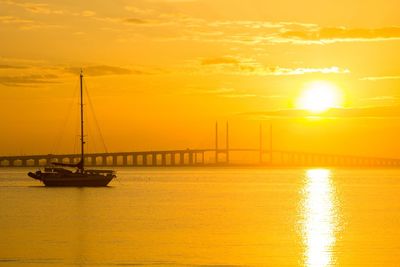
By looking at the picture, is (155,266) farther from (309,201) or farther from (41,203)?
(309,201)

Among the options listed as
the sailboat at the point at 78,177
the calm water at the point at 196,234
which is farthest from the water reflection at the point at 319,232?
the sailboat at the point at 78,177

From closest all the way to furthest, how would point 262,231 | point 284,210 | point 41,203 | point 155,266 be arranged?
point 155,266 → point 262,231 → point 284,210 → point 41,203

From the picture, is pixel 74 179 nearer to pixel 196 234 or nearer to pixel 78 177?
pixel 78 177

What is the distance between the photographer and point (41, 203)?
72750 millimetres

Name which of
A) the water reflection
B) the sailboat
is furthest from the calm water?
the sailboat

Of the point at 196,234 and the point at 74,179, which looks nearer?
the point at 196,234

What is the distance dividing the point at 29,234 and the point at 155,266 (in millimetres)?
13362

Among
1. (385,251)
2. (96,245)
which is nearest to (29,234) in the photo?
(96,245)

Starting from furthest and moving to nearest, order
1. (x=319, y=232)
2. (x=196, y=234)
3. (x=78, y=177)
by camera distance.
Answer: (x=78, y=177) → (x=319, y=232) → (x=196, y=234)

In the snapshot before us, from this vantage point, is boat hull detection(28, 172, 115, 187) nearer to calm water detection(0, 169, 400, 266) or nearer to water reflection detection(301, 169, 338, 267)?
calm water detection(0, 169, 400, 266)

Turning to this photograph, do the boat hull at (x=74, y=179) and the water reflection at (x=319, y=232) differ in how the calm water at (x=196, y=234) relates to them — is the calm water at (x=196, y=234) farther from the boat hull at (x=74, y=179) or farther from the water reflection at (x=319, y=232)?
the boat hull at (x=74, y=179)

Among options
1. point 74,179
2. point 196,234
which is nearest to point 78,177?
point 74,179

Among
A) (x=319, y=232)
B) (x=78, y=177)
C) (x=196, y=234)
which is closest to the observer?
(x=196, y=234)

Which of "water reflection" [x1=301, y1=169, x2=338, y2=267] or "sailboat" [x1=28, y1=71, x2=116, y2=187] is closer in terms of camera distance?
"water reflection" [x1=301, y1=169, x2=338, y2=267]
